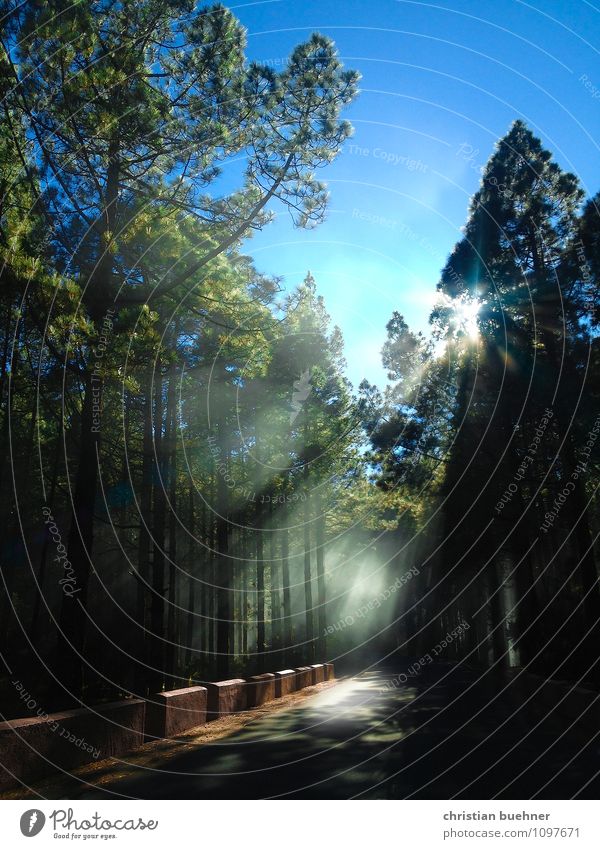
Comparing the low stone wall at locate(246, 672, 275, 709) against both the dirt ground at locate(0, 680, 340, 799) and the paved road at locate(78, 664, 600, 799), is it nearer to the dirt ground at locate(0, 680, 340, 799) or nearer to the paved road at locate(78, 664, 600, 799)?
the dirt ground at locate(0, 680, 340, 799)

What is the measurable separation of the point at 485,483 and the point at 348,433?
29.9 feet

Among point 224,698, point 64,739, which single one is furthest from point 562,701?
point 64,739

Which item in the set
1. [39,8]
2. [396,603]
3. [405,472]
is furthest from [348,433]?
[396,603]

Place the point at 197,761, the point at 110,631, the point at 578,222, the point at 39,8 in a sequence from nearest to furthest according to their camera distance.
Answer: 1. the point at 197,761
2. the point at 39,8
3. the point at 578,222
4. the point at 110,631

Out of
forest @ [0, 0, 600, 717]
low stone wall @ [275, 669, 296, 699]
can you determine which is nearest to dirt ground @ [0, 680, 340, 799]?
forest @ [0, 0, 600, 717]

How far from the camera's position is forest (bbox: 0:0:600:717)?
37.8 feet

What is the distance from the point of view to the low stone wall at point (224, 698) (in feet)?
42.4

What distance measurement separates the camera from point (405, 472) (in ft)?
91.3

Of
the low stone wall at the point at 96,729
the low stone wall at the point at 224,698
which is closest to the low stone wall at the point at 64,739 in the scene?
the low stone wall at the point at 96,729

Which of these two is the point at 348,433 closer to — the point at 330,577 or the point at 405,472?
the point at 405,472

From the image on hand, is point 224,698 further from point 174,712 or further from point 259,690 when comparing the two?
point 259,690

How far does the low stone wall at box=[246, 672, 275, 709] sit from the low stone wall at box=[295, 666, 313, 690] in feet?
14.0

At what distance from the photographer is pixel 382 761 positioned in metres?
7.76

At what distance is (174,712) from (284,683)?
999 cm
